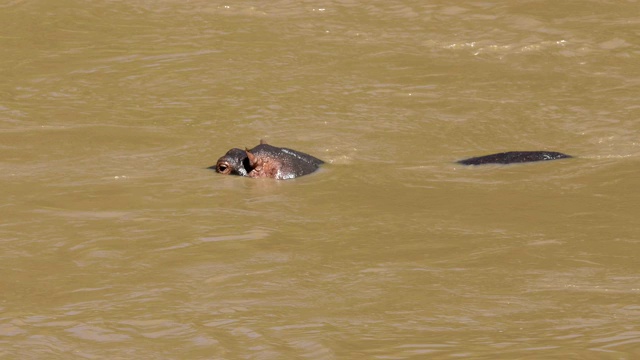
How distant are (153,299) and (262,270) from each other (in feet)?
2.60

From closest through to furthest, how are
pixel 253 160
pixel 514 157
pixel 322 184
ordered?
pixel 322 184, pixel 253 160, pixel 514 157

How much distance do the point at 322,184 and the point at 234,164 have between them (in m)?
0.81

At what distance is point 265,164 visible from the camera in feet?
33.6

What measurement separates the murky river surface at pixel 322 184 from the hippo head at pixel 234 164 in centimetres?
17

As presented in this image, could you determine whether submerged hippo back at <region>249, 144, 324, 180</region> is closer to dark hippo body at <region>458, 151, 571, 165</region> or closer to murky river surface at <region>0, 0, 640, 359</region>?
murky river surface at <region>0, 0, 640, 359</region>

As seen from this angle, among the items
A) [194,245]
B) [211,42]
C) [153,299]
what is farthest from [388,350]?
[211,42]

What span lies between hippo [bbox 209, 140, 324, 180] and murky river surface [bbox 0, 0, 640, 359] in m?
0.13

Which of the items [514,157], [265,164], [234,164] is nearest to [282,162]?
[265,164]

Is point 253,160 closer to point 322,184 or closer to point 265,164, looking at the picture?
point 265,164

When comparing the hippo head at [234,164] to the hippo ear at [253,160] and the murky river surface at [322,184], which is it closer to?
the hippo ear at [253,160]

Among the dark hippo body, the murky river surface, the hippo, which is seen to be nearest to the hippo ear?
the hippo

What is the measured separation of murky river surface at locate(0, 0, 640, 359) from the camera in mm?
6375

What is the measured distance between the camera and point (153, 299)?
6.89 meters

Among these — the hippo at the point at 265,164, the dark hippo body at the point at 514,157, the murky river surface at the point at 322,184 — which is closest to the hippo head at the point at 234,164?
the hippo at the point at 265,164
